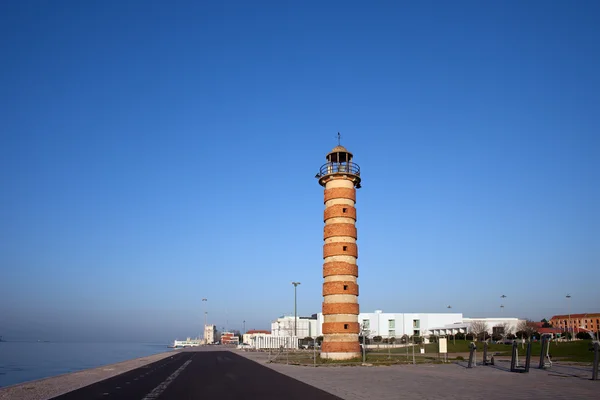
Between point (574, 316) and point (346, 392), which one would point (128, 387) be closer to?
point (346, 392)

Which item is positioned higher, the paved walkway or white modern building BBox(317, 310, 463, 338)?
the paved walkway

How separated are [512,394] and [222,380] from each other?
53.3ft

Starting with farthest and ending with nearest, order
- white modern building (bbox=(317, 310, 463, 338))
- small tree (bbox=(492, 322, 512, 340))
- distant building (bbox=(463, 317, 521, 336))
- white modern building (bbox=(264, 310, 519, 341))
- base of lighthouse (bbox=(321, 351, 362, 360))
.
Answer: white modern building (bbox=(317, 310, 463, 338)) < white modern building (bbox=(264, 310, 519, 341)) < distant building (bbox=(463, 317, 521, 336)) < small tree (bbox=(492, 322, 512, 340)) < base of lighthouse (bbox=(321, 351, 362, 360))

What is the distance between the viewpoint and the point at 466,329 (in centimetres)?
11988

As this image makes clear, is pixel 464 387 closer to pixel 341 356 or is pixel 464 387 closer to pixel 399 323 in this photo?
pixel 341 356

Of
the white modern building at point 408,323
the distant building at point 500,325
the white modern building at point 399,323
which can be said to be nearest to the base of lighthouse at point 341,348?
the white modern building at point 408,323

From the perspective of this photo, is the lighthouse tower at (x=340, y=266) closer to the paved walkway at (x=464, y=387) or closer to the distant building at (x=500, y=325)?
the paved walkway at (x=464, y=387)

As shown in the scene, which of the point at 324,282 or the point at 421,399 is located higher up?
the point at 324,282

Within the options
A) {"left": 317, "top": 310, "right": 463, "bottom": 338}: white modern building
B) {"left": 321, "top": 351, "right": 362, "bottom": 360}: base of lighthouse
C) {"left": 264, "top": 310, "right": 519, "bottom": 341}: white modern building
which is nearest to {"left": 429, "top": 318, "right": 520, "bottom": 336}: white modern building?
{"left": 264, "top": 310, "right": 519, "bottom": 341}: white modern building

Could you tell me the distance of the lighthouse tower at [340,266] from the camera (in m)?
47.1

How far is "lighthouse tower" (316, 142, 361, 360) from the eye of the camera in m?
47.1

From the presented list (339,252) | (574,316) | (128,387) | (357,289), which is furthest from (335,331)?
(574,316)

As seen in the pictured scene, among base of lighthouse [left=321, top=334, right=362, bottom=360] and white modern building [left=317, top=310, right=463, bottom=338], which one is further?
white modern building [left=317, top=310, right=463, bottom=338]

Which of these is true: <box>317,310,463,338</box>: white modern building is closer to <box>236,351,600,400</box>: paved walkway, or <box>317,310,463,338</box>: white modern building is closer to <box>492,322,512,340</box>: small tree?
<box>492,322,512,340</box>: small tree
